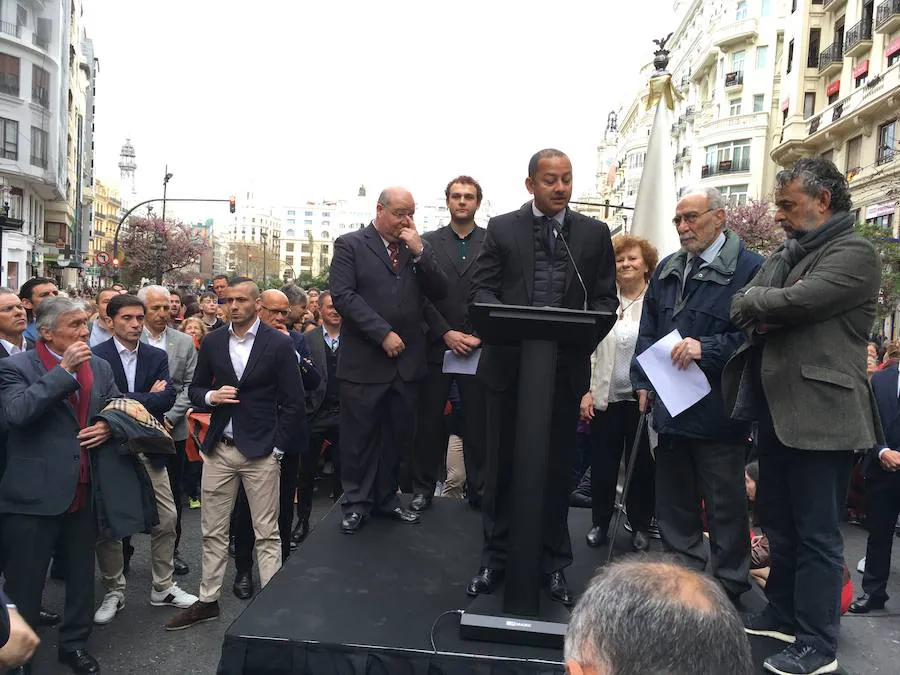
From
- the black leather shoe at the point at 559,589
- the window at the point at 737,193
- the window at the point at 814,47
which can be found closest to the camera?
the black leather shoe at the point at 559,589

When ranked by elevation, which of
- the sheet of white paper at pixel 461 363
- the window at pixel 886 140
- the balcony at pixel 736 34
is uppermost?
the balcony at pixel 736 34

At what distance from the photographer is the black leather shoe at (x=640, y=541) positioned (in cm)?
455

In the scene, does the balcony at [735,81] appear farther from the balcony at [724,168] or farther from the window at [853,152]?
the window at [853,152]

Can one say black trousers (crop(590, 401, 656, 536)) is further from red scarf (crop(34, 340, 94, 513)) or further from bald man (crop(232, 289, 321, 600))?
red scarf (crop(34, 340, 94, 513))

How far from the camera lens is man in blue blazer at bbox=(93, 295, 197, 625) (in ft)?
15.5

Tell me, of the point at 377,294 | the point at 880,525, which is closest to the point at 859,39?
the point at 880,525

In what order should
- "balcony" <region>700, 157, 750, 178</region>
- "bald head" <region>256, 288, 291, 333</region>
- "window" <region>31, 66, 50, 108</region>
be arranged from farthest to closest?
"balcony" <region>700, 157, 750, 178</region> → "window" <region>31, 66, 50, 108</region> → "bald head" <region>256, 288, 291, 333</region>

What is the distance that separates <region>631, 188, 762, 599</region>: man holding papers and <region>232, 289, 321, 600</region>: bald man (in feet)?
7.81

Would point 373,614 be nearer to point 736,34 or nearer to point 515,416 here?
point 515,416

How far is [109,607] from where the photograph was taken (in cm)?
460

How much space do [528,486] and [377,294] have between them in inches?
75.7

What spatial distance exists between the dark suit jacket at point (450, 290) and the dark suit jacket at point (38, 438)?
2.18 metres

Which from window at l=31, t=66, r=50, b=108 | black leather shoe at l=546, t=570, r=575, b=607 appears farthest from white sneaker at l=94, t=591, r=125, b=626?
window at l=31, t=66, r=50, b=108

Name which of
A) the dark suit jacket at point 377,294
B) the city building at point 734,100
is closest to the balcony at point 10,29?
the city building at point 734,100
